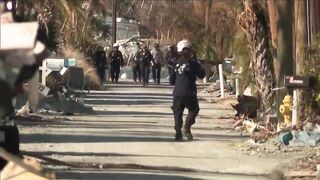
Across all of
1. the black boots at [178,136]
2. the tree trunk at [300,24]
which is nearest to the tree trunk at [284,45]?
the tree trunk at [300,24]

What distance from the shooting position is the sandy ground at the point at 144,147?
1185cm

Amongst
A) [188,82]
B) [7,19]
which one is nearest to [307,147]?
[188,82]

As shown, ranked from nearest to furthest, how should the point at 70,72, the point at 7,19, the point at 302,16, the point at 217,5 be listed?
the point at 7,19 → the point at 302,16 → the point at 70,72 → the point at 217,5

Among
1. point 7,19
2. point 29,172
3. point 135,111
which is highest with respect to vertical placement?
point 7,19

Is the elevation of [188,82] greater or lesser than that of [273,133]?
greater

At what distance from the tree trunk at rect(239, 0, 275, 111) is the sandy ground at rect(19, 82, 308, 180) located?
3.92 feet

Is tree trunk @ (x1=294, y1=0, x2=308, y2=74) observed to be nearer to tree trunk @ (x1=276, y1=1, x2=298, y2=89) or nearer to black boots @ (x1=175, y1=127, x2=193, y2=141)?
tree trunk @ (x1=276, y1=1, x2=298, y2=89)

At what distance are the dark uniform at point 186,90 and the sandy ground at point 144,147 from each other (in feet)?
1.50

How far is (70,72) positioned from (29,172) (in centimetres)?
2067

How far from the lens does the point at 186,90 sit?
15422 millimetres

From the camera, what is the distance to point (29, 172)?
204 inches

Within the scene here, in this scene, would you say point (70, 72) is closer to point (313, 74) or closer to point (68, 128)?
point (68, 128)

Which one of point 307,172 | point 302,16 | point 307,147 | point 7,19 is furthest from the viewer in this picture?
point 302,16

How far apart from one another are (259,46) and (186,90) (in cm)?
422
